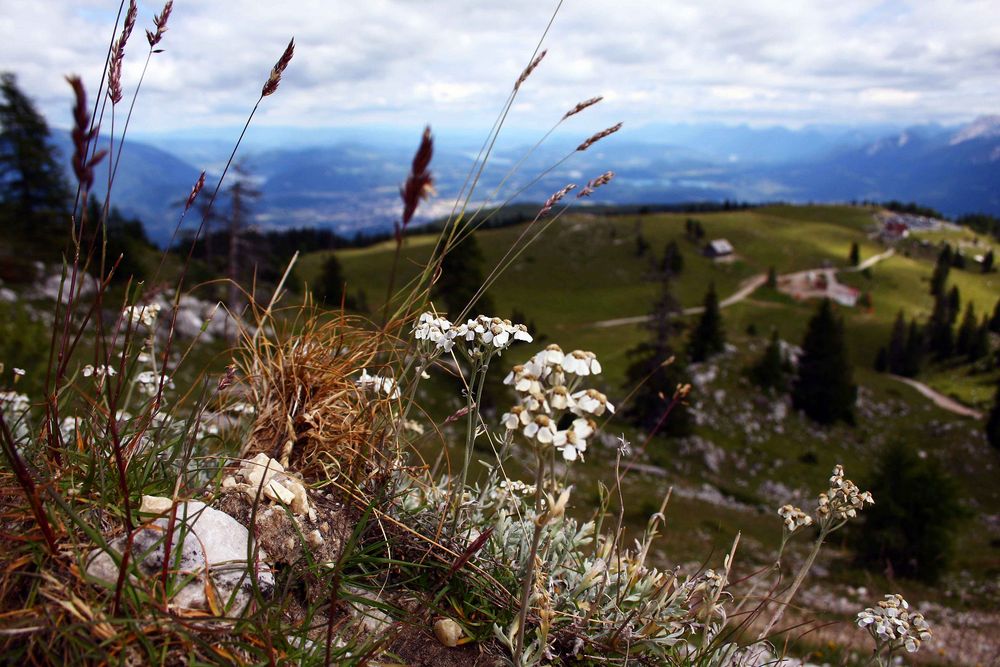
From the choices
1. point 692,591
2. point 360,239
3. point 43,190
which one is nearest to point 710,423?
point 692,591

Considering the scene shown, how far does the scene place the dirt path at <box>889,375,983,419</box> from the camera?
80694mm

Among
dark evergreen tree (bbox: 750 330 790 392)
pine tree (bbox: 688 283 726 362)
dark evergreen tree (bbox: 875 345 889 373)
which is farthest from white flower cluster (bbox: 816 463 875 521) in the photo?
dark evergreen tree (bbox: 875 345 889 373)

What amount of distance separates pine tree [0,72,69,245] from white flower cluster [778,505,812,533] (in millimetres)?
61206

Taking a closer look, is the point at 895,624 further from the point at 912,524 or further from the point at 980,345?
the point at 980,345

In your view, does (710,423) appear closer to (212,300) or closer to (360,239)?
(212,300)

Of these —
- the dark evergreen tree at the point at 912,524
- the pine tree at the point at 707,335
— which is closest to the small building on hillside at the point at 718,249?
the pine tree at the point at 707,335

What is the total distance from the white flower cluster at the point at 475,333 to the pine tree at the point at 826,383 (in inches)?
2925

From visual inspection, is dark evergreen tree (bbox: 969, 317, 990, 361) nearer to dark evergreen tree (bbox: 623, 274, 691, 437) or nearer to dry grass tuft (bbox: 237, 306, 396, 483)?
dark evergreen tree (bbox: 623, 274, 691, 437)

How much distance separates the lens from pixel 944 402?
297ft

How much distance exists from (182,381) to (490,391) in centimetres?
2428

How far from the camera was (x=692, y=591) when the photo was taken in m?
3.38

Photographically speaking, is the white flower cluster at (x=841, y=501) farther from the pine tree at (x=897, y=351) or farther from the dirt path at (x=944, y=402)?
the pine tree at (x=897, y=351)

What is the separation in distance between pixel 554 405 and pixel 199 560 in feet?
6.06

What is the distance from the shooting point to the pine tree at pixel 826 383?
222ft
